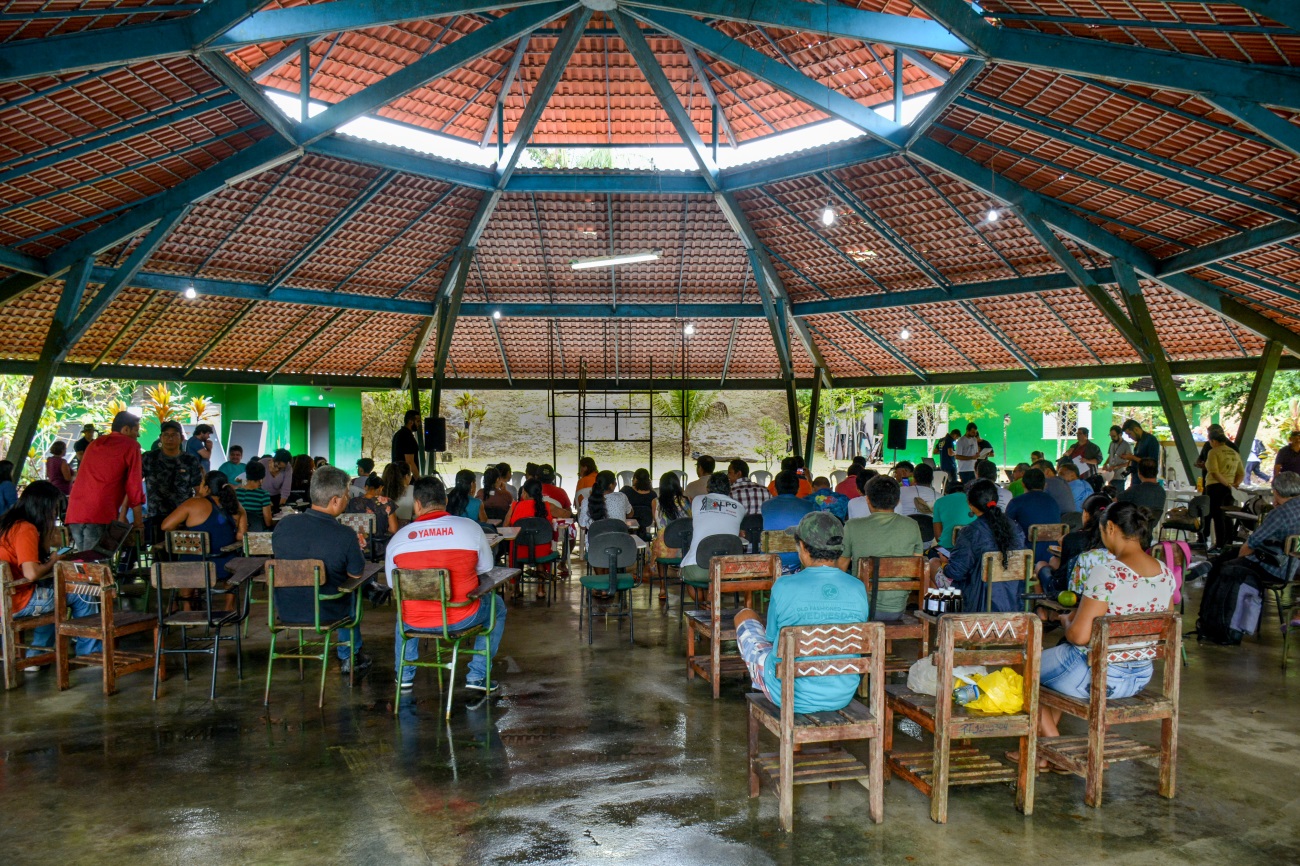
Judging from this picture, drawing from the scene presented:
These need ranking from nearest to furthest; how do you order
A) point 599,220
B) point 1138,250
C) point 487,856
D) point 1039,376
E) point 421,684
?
1. point 487,856
2. point 421,684
3. point 1138,250
4. point 599,220
5. point 1039,376

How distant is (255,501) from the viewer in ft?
31.0

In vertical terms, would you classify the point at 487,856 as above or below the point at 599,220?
below

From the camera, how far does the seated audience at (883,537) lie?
232 inches

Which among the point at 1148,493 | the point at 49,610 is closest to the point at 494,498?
the point at 49,610

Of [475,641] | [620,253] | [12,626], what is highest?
[620,253]

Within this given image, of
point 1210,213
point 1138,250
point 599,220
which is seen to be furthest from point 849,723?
point 599,220

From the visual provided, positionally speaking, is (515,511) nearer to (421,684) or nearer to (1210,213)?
(421,684)

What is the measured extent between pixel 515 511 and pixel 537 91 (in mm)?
4640

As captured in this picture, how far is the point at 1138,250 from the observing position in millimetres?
11914

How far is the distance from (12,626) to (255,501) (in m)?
3.23

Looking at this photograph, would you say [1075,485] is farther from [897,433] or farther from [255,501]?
[255,501]

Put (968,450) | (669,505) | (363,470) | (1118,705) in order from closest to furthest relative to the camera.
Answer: (1118,705) → (669,505) → (363,470) → (968,450)

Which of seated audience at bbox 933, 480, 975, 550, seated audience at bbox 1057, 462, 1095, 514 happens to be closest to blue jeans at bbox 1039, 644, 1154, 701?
seated audience at bbox 933, 480, 975, 550

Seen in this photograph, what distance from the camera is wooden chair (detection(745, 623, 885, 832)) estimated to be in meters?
3.97
